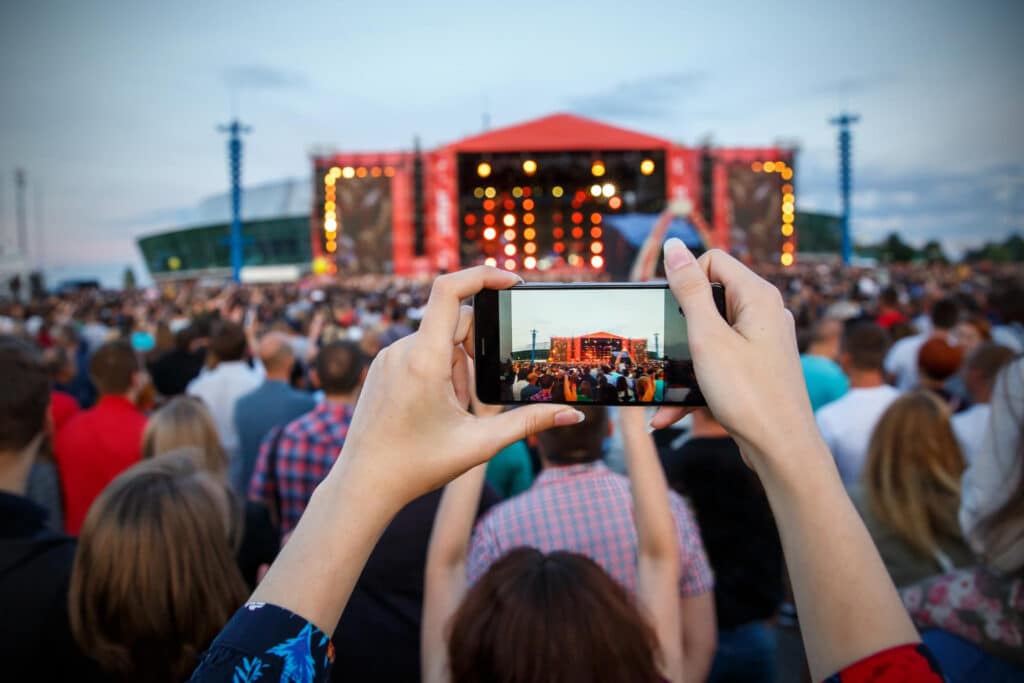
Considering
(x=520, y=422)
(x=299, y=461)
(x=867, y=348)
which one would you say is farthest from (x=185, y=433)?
(x=867, y=348)

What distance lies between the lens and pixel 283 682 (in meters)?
0.82

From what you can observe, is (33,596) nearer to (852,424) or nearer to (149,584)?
(149,584)

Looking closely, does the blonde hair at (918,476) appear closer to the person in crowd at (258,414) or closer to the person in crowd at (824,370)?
the person in crowd at (824,370)

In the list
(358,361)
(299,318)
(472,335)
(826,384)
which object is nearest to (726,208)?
(299,318)

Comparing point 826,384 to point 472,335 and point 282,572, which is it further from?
point 282,572

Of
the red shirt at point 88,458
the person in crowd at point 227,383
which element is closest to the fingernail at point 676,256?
the red shirt at point 88,458

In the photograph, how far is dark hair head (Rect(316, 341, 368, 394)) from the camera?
11.7 ft

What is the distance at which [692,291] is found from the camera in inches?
41.5

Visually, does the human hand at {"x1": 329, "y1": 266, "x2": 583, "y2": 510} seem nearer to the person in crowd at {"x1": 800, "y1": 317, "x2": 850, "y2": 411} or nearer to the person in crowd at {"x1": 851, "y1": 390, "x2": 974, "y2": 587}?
the person in crowd at {"x1": 851, "y1": 390, "x2": 974, "y2": 587}

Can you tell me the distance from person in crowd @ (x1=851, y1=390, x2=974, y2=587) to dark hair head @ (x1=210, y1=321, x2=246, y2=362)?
4245mm

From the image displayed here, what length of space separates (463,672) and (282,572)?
2.17ft

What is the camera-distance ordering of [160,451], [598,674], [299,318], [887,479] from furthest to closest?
[299,318], [160,451], [887,479], [598,674]

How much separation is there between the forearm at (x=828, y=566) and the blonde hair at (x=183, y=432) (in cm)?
301

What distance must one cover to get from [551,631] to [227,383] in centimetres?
413
